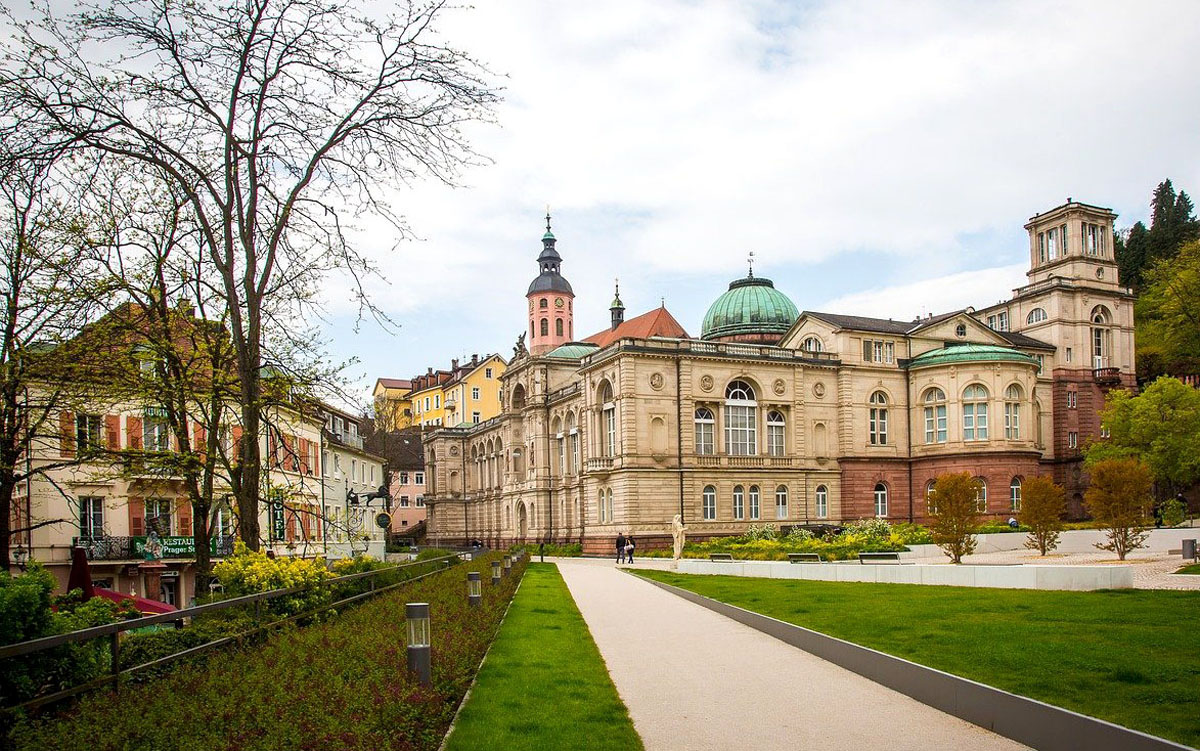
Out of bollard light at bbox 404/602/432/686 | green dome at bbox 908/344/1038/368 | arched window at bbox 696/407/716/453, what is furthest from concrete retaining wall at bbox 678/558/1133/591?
green dome at bbox 908/344/1038/368

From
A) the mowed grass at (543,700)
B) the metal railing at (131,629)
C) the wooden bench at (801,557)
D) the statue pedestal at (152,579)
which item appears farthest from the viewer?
the wooden bench at (801,557)

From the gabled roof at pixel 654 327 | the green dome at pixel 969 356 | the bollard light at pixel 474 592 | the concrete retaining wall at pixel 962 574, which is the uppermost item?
the gabled roof at pixel 654 327

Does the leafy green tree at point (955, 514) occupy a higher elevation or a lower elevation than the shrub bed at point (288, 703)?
lower

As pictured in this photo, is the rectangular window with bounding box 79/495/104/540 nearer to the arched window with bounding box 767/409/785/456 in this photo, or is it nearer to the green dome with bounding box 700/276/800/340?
the arched window with bounding box 767/409/785/456

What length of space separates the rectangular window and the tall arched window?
48.6m

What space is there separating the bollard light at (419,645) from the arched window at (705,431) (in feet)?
166

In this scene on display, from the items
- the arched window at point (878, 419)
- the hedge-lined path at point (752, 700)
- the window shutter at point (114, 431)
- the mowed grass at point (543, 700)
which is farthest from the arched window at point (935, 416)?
the mowed grass at point (543, 700)

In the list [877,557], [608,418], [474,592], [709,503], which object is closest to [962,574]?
[474,592]

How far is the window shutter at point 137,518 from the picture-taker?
33312mm

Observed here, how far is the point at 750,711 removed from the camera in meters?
11.6

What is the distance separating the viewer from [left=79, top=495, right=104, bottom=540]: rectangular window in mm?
31078

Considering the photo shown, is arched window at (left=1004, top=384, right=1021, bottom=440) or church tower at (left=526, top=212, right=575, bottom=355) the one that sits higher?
church tower at (left=526, top=212, right=575, bottom=355)

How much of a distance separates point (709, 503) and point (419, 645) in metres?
50.4

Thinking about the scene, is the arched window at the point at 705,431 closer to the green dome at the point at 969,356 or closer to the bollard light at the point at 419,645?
the green dome at the point at 969,356
